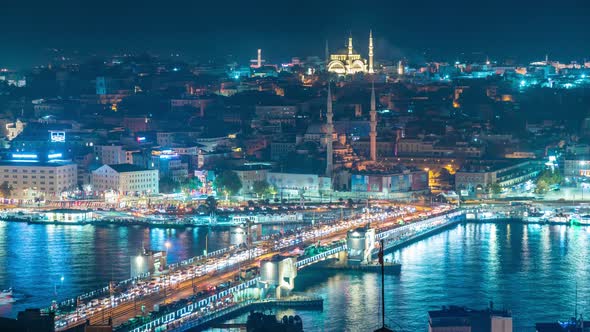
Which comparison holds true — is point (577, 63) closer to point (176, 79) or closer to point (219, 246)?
point (176, 79)

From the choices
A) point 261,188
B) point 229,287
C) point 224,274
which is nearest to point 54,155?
point 261,188

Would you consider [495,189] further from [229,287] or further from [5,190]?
[229,287]

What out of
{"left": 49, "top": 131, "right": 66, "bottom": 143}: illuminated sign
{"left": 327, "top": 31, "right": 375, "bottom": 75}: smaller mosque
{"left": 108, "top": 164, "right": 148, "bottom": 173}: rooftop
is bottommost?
{"left": 108, "top": 164, "right": 148, "bottom": 173}: rooftop

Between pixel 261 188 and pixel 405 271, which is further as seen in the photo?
pixel 261 188

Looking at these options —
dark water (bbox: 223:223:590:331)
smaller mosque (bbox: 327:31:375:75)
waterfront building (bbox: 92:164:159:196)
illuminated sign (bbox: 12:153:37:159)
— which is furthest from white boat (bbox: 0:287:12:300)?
smaller mosque (bbox: 327:31:375:75)

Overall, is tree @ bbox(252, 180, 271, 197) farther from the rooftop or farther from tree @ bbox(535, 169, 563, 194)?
tree @ bbox(535, 169, 563, 194)

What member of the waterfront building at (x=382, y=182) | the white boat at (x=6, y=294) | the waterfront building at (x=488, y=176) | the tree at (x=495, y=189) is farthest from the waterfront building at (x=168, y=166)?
the white boat at (x=6, y=294)

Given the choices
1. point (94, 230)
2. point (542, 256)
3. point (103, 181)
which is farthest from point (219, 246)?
point (103, 181)
